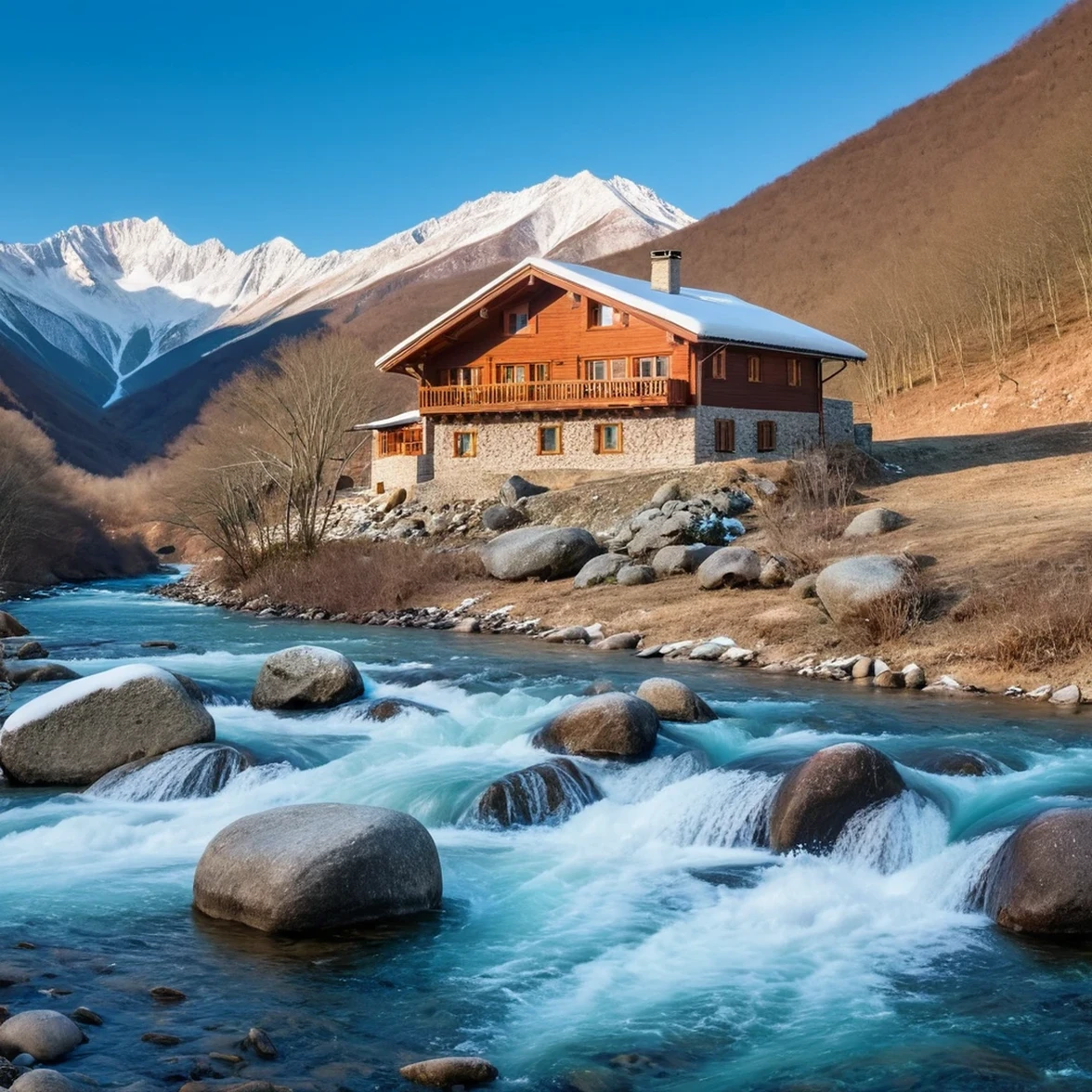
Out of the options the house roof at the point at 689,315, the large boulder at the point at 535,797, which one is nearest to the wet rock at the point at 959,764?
the large boulder at the point at 535,797

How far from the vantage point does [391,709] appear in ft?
55.0

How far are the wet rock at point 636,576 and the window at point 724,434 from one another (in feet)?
41.6

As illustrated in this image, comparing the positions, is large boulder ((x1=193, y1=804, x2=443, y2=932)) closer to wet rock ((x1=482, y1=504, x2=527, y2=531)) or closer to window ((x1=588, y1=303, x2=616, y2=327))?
wet rock ((x1=482, y1=504, x2=527, y2=531))

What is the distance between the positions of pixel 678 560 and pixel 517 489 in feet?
40.2

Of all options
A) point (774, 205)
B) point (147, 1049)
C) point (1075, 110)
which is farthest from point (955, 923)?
point (774, 205)

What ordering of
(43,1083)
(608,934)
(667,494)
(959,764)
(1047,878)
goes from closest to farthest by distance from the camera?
1. (43,1083)
2. (1047,878)
3. (608,934)
4. (959,764)
5. (667,494)

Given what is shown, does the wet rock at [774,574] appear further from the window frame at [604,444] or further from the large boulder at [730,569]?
the window frame at [604,444]

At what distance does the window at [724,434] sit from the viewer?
40500mm

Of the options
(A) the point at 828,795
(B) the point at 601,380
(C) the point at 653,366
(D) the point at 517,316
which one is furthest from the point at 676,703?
(D) the point at 517,316

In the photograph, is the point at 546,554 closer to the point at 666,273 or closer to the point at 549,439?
the point at 549,439

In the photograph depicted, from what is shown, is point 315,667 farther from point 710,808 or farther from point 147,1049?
point 147,1049

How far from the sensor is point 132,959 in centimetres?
891

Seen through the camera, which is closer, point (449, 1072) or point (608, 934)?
point (449, 1072)

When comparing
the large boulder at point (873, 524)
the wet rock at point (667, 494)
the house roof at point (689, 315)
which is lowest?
the large boulder at point (873, 524)
